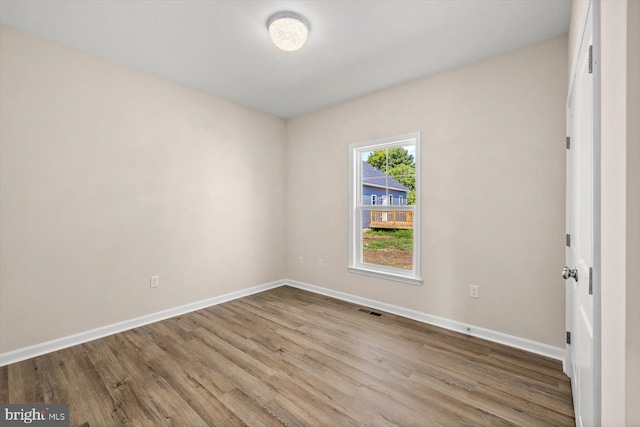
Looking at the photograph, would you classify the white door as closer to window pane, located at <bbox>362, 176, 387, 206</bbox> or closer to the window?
the window

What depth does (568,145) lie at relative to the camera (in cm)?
216

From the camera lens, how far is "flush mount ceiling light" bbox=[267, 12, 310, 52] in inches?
84.5

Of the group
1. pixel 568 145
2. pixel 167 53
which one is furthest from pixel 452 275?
pixel 167 53

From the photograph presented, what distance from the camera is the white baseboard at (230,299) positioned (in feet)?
7.77

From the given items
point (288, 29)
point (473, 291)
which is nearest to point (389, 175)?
point (473, 291)

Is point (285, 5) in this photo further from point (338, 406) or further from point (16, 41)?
point (338, 406)

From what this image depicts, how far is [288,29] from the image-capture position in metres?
2.18

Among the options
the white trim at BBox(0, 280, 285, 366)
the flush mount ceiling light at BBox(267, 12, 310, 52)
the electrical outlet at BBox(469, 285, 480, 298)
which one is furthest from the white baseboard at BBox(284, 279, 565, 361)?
the flush mount ceiling light at BBox(267, 12, 310, 52)

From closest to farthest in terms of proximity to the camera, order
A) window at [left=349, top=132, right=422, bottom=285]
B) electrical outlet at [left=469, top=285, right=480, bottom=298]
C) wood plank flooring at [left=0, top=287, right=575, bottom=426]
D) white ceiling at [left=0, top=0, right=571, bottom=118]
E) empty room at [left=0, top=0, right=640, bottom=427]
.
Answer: wood plank flooring at [left=0, top=287, right=575, bottom=426] < empty room at [left=0, top=0, right=640, bottom=427] < white ceiling at [left=0, top=0, right=571, bottom=118] < electrical outlet at [left=469, top=285, right=480, bottom=298] < window at [left=349, top=132, right=422, bottom=285]

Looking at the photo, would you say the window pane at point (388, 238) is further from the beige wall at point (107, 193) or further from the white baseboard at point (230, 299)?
the beige wall at point (107, 193)

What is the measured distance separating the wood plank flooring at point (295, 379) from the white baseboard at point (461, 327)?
0.31 ft

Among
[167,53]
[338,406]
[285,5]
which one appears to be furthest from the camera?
[167,53]

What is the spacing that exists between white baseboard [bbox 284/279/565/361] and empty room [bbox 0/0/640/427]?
0.02m
